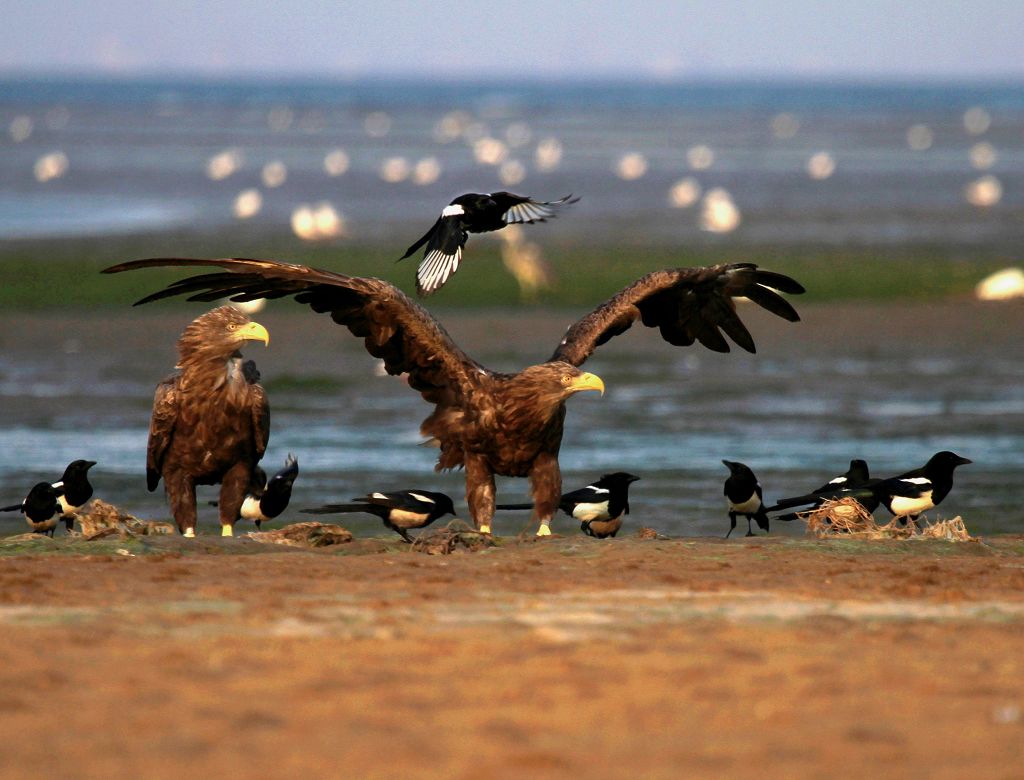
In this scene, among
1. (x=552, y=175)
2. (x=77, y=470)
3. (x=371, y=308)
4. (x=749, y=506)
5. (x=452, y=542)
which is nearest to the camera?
(x=452, y=542)

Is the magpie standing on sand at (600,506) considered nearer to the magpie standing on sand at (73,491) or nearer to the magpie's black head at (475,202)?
the magpie's black head at (475,202)

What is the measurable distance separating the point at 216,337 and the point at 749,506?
3.45 m

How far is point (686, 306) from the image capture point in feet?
36.6

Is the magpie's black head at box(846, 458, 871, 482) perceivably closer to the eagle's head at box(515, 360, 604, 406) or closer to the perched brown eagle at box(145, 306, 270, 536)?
the eagle's head at box(515, 360, 604, 406)

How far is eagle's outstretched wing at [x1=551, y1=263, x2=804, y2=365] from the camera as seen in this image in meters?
10.4

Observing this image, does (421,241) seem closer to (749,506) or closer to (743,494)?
(743,494)

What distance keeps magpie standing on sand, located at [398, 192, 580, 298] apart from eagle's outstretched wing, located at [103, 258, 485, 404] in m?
0.61

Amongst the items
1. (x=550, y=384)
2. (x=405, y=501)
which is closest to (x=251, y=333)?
(x=405, y=501)

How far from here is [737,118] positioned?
416 feet

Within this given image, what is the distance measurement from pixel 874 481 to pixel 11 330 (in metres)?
13.1

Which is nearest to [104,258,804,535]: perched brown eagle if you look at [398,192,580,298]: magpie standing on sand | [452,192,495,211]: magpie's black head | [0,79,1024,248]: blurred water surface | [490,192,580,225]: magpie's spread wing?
[398,192,580,298]: magpie standing on sand

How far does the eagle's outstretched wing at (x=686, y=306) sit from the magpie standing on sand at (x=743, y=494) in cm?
76

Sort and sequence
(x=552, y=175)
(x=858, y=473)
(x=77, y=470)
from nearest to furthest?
(x=77, y=470) → (x=858, y=473) → (x=552, y=175)

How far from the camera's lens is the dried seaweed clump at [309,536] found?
376 inches
